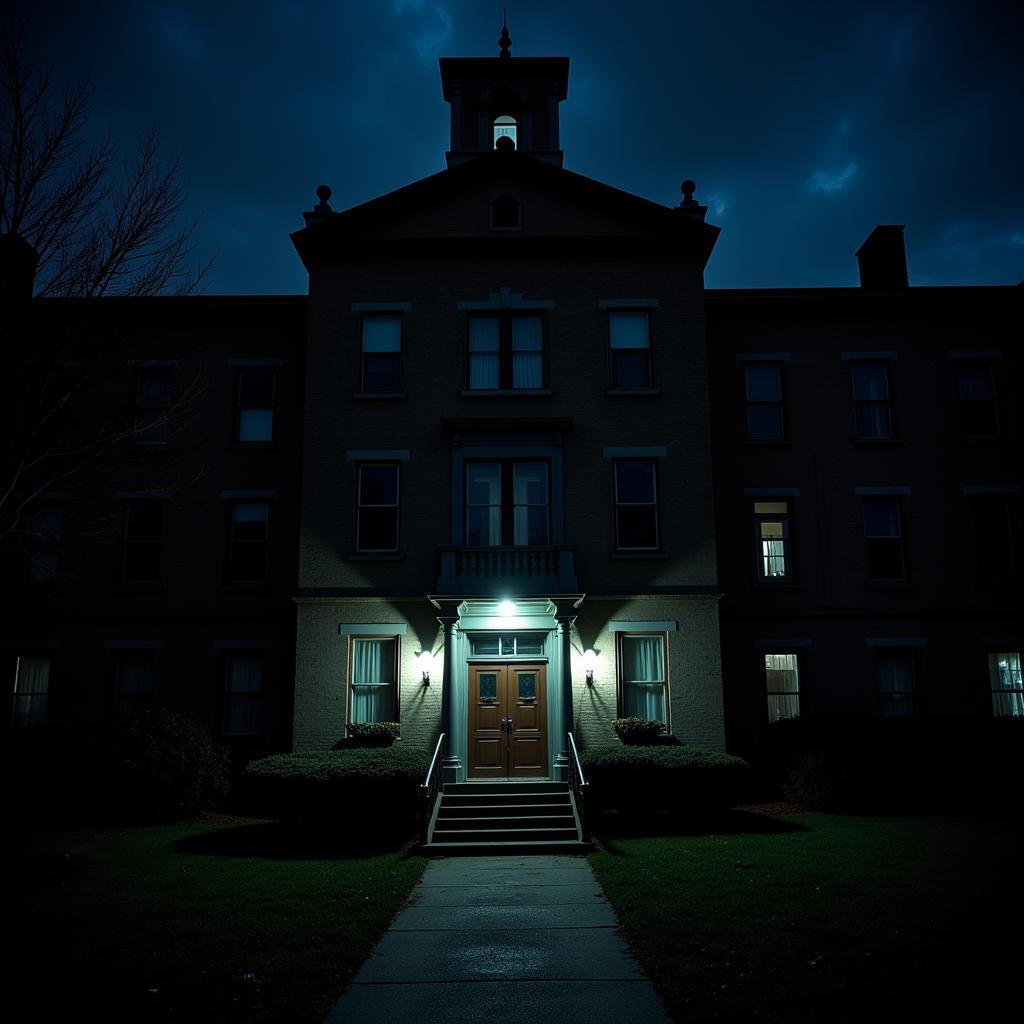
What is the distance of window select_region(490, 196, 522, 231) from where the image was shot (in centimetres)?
2123

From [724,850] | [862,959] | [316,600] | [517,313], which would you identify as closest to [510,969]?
[862,959]

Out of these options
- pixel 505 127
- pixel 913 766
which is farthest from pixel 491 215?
pixel 913 766

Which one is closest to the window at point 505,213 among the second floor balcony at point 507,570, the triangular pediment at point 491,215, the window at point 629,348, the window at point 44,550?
the triangular pediment at point 491,215

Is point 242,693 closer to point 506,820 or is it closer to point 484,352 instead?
point 506,820

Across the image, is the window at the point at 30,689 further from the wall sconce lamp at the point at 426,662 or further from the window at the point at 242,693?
the wall sconce lamp at the point at 426,662

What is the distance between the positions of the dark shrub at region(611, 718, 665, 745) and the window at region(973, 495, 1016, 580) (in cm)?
960

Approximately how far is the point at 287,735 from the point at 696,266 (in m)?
14.4

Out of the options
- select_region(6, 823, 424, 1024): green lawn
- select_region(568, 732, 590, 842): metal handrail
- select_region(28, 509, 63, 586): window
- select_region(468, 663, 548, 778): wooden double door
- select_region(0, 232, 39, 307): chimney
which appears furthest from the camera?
select_region(28, 509, 63, 586): window

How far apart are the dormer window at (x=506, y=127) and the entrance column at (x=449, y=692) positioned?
521 inches

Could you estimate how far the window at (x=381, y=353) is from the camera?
68.0 feet

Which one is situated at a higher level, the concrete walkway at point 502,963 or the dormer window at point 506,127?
the dormer window at point 506,127

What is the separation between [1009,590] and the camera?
859 inches

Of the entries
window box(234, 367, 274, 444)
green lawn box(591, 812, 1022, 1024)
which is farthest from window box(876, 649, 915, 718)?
window box(234, 367, 274, 444)

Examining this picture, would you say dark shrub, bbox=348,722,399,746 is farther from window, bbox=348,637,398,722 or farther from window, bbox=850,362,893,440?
window, bbox=850,362,893,440
